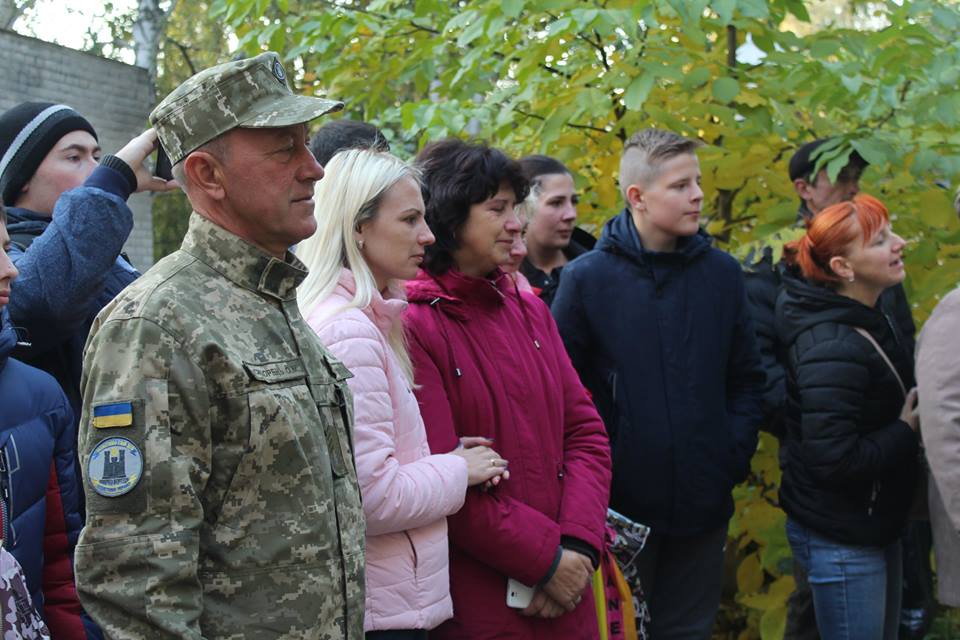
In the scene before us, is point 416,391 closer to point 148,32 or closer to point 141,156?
point 141,156

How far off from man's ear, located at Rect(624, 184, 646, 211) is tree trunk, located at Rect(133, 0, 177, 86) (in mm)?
5228

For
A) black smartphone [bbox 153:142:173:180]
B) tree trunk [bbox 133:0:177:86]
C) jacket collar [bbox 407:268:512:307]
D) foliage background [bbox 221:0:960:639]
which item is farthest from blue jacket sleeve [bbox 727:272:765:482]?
tree trunk [bbox 133:0:177:86]

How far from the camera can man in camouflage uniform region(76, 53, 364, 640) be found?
1.89 m

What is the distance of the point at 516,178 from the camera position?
3.55 metres

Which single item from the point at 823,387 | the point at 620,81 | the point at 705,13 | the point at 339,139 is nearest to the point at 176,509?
the point at 339,139

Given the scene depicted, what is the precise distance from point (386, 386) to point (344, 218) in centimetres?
48

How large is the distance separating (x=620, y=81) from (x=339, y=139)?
1853 millimetres

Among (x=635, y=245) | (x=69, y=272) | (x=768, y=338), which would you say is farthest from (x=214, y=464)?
(x=768, y=338)

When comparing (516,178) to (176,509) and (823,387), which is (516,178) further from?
(176,509)

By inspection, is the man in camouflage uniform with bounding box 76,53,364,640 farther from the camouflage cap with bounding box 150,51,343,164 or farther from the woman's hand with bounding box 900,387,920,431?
the woman's hand with bounding box 900,387,920,431

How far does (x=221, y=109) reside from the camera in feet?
7.01

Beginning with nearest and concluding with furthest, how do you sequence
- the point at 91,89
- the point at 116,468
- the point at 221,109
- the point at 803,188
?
the point at 116,468
the point at 221,109
the point at 803,188
the point at 91,89

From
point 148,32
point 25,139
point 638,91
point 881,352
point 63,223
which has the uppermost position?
point 148,32

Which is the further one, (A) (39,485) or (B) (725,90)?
(B) (725,90)
